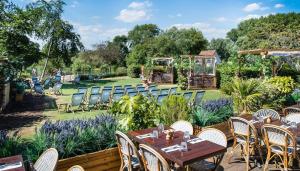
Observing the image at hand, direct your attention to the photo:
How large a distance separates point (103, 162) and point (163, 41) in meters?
45.1

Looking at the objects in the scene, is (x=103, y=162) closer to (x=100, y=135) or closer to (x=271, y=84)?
(x=100, y=135)

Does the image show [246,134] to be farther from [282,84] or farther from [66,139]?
[282,84]

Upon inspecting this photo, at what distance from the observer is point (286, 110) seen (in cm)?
789

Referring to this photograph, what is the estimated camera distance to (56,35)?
28672 mm

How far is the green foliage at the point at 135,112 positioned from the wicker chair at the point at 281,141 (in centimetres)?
219

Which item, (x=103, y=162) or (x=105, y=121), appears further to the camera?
(x=105, y=121)

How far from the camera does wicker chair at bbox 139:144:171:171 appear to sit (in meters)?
3.45

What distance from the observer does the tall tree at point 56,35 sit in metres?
28.0

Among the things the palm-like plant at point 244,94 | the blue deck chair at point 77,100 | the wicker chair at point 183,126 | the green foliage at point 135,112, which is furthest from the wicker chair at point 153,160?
the blue deck chair at point 77,100

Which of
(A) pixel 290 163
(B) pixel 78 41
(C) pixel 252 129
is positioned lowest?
(A) pixel 290 163

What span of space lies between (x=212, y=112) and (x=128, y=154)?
3245mm

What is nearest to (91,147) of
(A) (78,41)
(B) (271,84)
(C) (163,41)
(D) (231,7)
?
(B) (271,84)

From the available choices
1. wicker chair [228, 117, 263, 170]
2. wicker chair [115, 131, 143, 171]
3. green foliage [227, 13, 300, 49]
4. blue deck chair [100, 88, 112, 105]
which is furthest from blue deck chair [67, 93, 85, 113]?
green foliage [227, 13, 300, 49]

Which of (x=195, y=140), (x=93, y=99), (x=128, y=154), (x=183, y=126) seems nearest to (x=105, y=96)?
(x=93, y=99)
